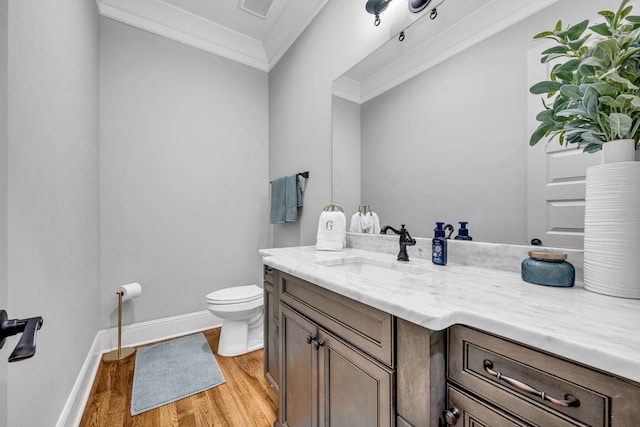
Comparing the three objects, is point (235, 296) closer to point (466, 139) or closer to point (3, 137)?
point (3, 137)

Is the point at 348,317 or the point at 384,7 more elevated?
the point at 384,7

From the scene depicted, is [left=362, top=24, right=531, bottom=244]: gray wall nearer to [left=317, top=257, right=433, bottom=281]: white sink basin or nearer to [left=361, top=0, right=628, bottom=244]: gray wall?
[left=361, top=0, right=628, bottom=244]: gray wall

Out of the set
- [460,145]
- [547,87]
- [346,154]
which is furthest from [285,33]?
[547,87]

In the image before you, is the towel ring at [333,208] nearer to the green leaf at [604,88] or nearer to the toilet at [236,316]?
the toilet at [236,316]

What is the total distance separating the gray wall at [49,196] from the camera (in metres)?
0.85

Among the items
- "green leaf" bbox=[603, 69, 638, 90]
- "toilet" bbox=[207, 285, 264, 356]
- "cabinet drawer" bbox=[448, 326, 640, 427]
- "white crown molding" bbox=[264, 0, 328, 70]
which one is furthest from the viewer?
"white crown molding" bbox=[264, 0, 328, 70]

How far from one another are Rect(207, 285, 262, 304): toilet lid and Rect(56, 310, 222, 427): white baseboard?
1.85 ft

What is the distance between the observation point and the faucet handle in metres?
0.46

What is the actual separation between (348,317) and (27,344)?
715mm

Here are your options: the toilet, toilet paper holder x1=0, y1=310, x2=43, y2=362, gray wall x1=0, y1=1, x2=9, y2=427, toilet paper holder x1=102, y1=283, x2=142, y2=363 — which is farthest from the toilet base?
toilet paper holder x1=0, y1=310, x2=43, y2=362

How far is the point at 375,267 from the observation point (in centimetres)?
133

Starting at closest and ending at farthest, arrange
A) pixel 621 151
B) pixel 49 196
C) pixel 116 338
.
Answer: pixel 621 151 → pixel 49 196 → pixel 116 338

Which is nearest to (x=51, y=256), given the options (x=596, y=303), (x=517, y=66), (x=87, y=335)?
(x=87, y=335)

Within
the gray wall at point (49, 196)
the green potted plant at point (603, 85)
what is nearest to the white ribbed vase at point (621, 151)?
the green potted plant at point (603, 85)
